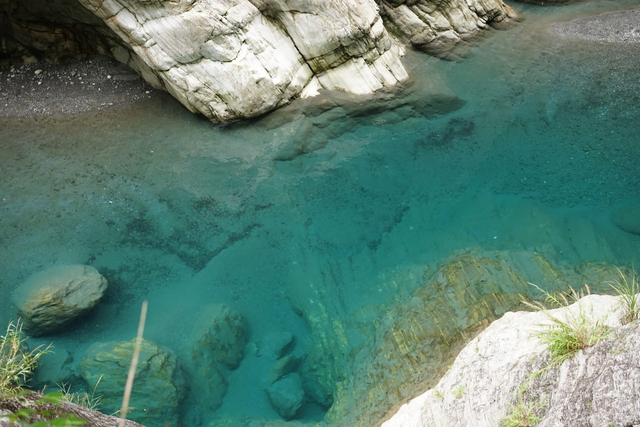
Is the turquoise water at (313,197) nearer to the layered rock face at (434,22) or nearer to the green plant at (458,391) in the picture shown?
the layered rock face at (434,22)

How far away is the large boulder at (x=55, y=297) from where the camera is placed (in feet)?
19.1

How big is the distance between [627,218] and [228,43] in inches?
232

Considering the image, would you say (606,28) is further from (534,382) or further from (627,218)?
(534,382)

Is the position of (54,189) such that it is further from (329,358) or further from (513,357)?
(513,357)

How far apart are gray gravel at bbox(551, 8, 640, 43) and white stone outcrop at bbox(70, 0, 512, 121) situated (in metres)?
3.70

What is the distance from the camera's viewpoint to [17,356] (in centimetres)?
525

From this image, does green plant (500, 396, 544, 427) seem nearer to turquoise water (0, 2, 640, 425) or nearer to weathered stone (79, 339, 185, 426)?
turquoise water (0, 2, 640, 425)

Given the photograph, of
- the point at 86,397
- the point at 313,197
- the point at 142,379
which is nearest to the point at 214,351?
the point at 142,379

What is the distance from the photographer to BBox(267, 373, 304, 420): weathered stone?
5.29 m

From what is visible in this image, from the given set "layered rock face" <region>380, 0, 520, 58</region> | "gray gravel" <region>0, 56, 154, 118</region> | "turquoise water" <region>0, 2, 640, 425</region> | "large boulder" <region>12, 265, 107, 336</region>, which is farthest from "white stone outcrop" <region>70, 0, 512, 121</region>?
"large boulder" <region>12, 265, 107, 336</region>

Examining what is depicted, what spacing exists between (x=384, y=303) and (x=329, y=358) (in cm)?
83

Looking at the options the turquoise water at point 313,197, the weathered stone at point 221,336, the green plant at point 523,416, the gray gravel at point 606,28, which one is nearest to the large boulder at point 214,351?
the weathered stone at point 221,336

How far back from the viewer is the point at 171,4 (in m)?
7.89

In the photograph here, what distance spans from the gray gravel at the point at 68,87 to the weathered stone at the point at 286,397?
603 cm
